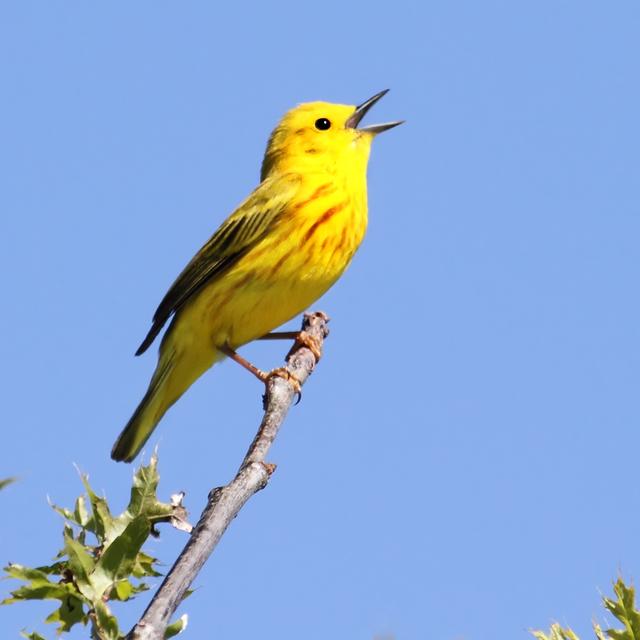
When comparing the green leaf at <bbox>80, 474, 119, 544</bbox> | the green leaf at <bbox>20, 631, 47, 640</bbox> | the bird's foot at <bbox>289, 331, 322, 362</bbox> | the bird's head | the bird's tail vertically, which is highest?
the bird's head

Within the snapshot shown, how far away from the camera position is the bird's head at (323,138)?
809cm

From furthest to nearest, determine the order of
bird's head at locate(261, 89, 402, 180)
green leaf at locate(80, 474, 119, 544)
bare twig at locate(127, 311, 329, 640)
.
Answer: bird's head at locate(261, 89, 402, 180) < green leaf at locate(80, 474, 119, 544) < bare twig at locate(127, 311, 329, 640)

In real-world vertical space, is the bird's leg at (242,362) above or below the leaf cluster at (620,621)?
above

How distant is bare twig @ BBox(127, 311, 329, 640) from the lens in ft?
6.77

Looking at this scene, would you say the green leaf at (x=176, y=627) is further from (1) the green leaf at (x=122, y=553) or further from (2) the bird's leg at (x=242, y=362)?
(2) the bird's leg at (x=242, y=362)

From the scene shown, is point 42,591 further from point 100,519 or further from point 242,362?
point 242,362

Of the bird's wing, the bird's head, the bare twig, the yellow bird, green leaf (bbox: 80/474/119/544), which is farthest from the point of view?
the bird's head

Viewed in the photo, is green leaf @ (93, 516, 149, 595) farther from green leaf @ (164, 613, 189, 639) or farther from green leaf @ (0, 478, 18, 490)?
green leaf @ (0, 478, 18, 490)

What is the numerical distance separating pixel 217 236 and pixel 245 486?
5033 millimetres

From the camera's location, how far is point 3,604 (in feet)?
7.89

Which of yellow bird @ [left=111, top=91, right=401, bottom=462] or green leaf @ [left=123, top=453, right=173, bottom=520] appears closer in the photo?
green leaf @ [left=123, top=453, right=173, bottom=520]

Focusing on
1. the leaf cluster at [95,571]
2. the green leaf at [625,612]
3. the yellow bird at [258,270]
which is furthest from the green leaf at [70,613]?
the yellow bird at [258,270]

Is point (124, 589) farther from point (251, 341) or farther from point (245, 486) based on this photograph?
point (251, 341)

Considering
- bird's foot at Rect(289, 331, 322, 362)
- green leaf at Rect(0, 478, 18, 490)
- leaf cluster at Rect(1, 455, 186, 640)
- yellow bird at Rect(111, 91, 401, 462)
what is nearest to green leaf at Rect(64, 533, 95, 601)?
leaf cluster at Rect(1, 455, 186, 640)
